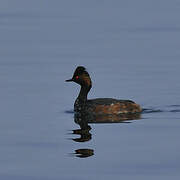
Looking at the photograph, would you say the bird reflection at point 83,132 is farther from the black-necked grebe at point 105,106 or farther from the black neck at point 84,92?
the black neck at point 84,92

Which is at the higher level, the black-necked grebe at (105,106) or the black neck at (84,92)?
the black neck at (84,92)

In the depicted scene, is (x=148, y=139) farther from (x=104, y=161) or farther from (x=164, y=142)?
(x=104, y=161)

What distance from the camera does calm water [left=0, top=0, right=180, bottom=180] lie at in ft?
42.6

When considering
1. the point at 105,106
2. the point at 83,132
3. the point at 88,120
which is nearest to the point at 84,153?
the point at 83,132

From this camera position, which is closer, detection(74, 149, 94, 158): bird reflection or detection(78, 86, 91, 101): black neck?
detection(74, 149, 94, 158): bird reflection

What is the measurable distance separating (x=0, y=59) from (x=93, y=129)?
7412 millimetres

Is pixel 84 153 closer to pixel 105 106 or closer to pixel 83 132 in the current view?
pixel 83 132

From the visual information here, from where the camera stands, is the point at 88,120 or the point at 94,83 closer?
the point at 88,120

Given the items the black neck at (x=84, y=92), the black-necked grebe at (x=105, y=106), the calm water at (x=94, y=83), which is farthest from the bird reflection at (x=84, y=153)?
the black neck at (x=84, y=92)

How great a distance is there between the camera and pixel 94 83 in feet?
67.1

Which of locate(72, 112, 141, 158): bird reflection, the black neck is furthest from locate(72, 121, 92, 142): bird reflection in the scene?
the black neck

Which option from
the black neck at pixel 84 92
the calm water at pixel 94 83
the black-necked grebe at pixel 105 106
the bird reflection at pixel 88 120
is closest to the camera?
the calm water at pixel 94 83

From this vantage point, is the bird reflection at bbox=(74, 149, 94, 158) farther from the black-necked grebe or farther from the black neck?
the black neck

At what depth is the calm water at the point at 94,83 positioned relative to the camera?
13.0 m
